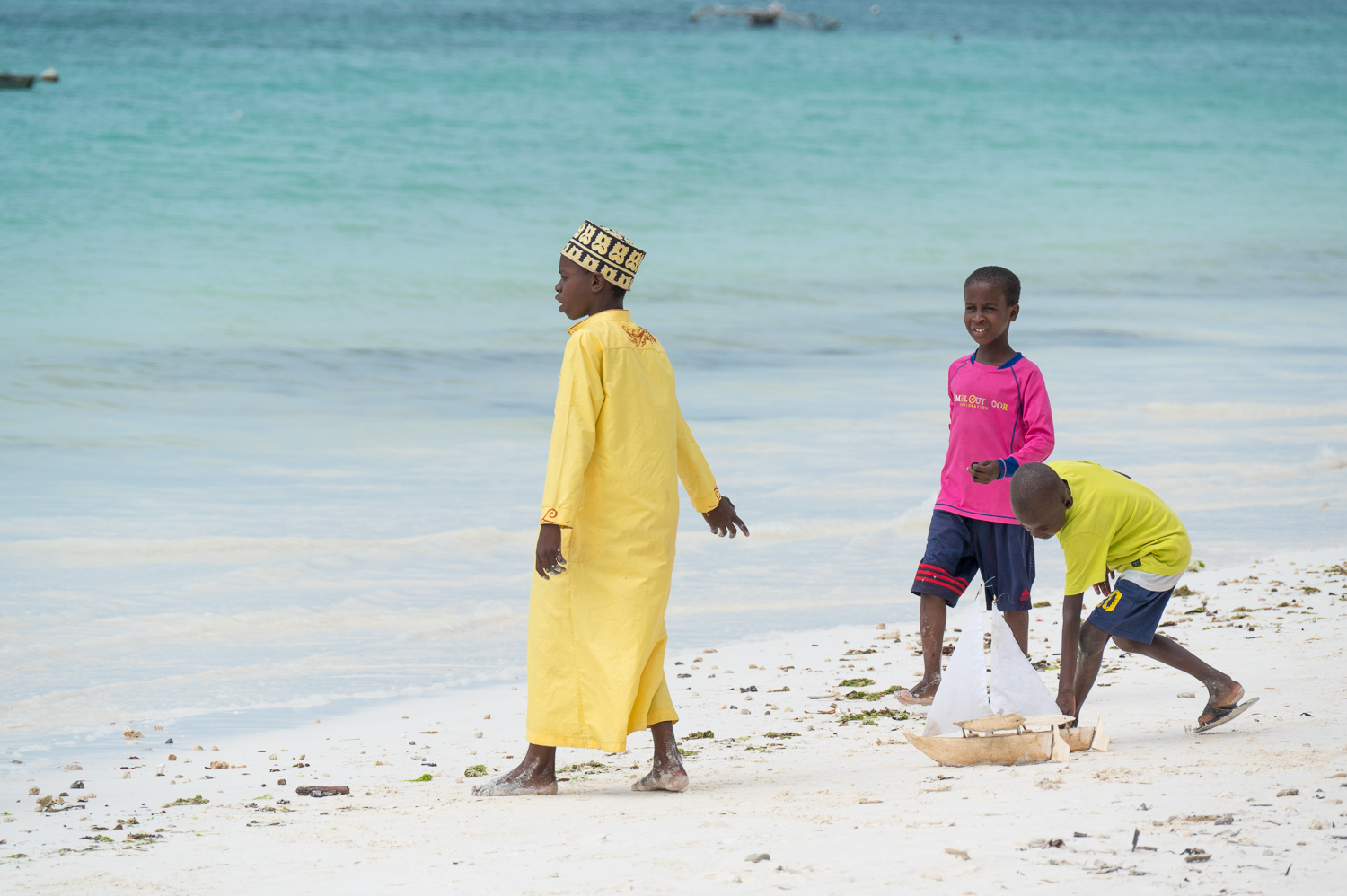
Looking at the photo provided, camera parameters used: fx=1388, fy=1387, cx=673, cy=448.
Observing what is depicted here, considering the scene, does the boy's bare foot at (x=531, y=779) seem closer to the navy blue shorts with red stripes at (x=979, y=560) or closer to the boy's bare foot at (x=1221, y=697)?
the navy blue shorts with red stripes at (x=979, y=560)

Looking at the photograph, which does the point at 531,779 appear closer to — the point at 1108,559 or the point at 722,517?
the point at 722,517

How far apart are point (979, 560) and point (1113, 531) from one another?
3.20 ft

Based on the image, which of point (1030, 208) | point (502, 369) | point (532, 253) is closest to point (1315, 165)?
point (1030, 208)

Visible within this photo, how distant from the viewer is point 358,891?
2.99 meters

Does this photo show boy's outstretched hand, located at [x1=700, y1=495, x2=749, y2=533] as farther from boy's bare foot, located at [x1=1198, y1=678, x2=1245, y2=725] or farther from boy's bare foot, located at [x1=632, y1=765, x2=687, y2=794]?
boy's bare foot, located at [x1=1198, y1=678, x2=1245, y2=725]

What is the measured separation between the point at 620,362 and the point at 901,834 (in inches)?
57.5

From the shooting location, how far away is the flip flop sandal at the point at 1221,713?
3983 mm

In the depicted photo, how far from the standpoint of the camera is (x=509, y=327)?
16.2 meters

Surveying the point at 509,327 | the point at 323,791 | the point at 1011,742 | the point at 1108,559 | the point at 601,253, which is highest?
the point at 509,327

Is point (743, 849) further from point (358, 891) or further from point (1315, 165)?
point (1315, 165)

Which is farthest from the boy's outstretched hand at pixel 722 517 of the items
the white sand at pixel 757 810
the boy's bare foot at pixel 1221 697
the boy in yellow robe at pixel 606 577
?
the boy's bare foot at pixel 1221 697

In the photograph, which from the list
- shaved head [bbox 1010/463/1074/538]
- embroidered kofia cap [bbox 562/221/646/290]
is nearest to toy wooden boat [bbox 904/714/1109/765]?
shaved head [bbox 1010/463/1074/538]

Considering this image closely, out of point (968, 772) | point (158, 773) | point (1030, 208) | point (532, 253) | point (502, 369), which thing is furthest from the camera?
point (1030, 208)

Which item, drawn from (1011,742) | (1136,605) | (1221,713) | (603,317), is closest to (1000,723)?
(1011,742)
